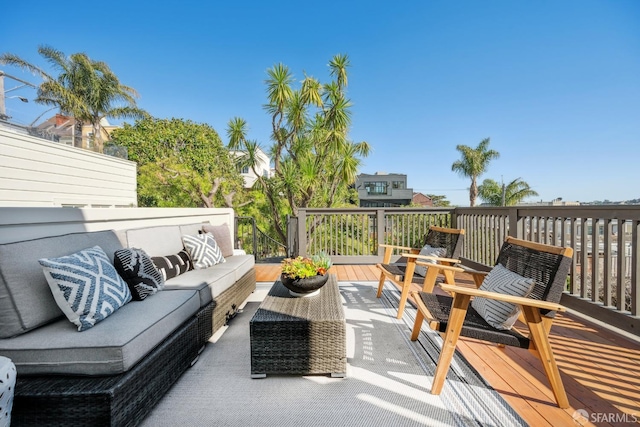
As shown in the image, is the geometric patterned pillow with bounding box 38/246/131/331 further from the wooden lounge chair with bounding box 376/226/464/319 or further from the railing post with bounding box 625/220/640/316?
the railing post with bounding box 625/220/640/316

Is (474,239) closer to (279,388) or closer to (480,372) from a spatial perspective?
(480,372)

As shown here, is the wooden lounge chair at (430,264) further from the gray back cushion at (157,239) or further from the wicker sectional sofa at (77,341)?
the gray back cushion at (157,239)

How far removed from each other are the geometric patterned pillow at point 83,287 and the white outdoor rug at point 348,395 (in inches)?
23.5

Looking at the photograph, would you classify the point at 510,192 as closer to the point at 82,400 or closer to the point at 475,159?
the point at 475,159

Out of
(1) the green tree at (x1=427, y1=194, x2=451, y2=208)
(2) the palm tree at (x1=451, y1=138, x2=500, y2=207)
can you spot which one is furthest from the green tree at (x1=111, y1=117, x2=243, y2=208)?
(1) the green tree at (x1=427, y1=194, x2=451, y2=208)

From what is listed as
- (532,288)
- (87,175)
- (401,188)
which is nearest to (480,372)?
(532,288)

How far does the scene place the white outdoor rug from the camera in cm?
139

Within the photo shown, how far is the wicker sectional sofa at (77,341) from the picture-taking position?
1171 millimetres

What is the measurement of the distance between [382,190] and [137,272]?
3026 centimetres

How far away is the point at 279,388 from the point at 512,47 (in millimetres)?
13494

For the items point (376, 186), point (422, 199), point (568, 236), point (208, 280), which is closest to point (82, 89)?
point (208, 280)

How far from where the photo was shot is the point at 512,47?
1046 centimetres

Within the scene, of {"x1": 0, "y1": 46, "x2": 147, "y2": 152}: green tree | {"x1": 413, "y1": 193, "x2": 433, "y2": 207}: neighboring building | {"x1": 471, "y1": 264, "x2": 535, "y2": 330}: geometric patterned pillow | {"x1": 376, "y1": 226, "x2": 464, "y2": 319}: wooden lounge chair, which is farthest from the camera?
{"x1": 413, "y1": 193, "x2": 433, "y2": 207}: neighboring building

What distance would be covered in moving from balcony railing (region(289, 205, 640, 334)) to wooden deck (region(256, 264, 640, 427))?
0.26 m
